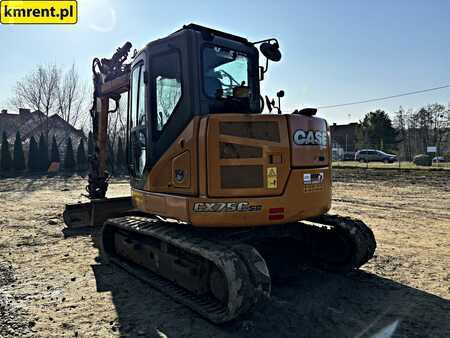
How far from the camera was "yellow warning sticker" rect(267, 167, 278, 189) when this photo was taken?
13.8 ft

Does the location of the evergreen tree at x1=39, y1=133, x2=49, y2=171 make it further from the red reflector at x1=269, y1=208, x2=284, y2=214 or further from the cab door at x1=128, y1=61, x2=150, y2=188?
the red reflector at x1=269, y1=208, x2=284, y2=214

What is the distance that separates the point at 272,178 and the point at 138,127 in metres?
2.19

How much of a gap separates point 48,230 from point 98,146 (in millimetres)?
2191

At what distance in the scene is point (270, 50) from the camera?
5.11 metres

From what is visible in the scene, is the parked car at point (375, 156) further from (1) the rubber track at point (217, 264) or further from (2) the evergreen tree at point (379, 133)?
(1) the rubber track at point (217, 264)

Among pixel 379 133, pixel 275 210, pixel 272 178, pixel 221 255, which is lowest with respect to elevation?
pixel 221 255

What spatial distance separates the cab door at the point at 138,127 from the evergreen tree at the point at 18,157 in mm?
28327

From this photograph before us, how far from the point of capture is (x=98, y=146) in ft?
28.9

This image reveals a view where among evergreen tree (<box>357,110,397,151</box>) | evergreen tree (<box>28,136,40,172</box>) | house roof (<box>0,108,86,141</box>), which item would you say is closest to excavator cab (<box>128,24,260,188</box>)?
evergreen tree (<box>28,136,40,172</box>)

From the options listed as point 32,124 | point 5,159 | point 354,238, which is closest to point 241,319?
point 354,238

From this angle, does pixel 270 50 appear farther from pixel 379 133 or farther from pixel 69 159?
pixel 379 133

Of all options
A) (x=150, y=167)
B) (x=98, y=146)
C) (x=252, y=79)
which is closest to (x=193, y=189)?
(x=150, y=167)

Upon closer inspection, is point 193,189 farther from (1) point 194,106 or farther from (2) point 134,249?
(2) point 134,249

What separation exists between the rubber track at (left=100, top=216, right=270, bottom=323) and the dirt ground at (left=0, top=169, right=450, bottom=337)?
13cm
